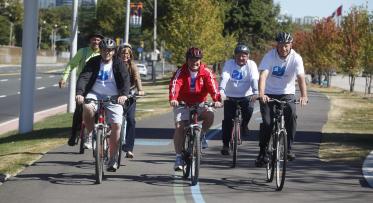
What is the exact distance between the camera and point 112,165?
31.0ft

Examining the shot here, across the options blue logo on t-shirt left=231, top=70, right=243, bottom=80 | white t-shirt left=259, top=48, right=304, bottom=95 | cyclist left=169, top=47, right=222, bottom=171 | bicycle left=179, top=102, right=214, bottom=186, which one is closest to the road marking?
blue logo on t-shirt left=231, top=70, right=243, bottom=80

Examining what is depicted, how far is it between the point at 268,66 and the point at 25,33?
7321mm

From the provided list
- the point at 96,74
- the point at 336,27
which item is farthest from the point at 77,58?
the point at 336,27

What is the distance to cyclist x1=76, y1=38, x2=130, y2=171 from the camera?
29.9 ft

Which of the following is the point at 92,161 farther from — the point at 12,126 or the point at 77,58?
the point at 12,126

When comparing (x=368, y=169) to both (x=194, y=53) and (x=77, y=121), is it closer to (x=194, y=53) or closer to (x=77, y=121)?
(x=194, y=53)

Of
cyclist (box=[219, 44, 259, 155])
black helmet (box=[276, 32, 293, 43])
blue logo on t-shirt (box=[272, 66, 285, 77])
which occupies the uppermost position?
black helmet (box=[276, 32, 293, 43])

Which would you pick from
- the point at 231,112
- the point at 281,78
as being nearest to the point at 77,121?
the point at 231,112

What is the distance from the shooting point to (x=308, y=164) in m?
11.1

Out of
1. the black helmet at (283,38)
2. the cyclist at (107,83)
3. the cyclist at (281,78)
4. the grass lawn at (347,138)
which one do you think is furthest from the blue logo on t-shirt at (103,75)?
the grass lawn at (347,138)

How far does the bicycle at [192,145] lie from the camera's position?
879 centimetres

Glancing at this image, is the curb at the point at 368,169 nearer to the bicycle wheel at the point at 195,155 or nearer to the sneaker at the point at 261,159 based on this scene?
the sneaker at the point at 261,159

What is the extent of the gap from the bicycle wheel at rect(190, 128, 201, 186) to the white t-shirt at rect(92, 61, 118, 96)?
48.7 inches

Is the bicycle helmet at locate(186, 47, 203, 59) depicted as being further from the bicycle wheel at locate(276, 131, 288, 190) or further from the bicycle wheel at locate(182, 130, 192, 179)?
the bicycle wheel at locate(276, 131, 288, 190)
